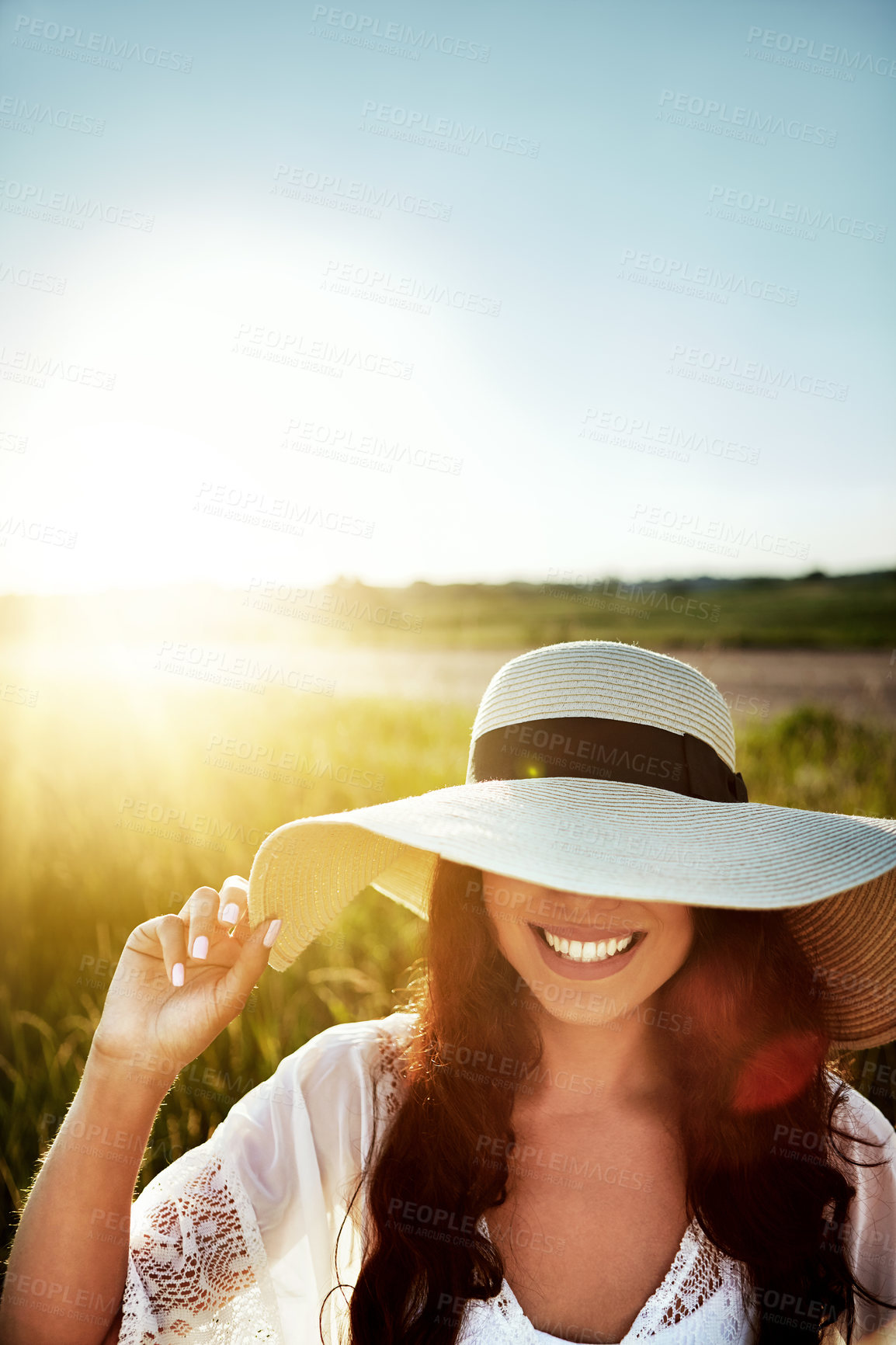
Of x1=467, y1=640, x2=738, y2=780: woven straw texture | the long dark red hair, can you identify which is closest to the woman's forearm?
the long dark red hair

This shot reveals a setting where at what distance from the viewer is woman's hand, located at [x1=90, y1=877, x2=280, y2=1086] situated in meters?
1.22

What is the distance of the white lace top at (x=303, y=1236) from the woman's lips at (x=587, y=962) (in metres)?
0.42

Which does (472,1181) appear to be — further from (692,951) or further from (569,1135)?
(692,951)

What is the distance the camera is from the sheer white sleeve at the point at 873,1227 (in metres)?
1.44

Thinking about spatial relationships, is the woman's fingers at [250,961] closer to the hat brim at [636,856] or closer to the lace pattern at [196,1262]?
the hat brim at [636,856]

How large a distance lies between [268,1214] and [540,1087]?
55 centimetres

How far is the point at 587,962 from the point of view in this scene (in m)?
1.37

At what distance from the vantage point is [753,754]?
555 centimetres

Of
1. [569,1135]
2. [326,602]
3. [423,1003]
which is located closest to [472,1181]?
[569,1135]

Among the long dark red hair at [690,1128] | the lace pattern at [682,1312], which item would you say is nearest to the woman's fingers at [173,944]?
the long dark red hair at [690,1128]
